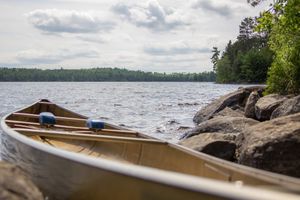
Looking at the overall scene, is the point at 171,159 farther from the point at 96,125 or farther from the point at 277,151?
the point at 96,125

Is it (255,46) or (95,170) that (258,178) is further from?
(255,46)

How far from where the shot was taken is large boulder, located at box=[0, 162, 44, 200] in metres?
4.23

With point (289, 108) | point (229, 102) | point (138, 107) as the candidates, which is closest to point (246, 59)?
point (138, 107)

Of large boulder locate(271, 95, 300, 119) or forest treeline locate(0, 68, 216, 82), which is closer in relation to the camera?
large boulder locate(271, 95, 300, 119)

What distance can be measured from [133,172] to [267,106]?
1286 cm

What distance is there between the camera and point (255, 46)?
10275cm

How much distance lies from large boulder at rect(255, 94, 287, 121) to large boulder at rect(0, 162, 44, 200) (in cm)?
1240

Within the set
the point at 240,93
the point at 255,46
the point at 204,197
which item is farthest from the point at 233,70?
the point at 204,197

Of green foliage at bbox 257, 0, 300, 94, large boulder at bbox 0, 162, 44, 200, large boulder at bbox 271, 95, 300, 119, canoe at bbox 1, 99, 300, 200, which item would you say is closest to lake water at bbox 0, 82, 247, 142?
large boulder at bbox 271, 95, 300, 119

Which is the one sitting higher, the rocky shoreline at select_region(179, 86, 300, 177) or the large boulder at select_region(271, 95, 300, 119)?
the large boulder at select_region(271, 95, 300, 119)

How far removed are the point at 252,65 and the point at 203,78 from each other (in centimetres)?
10854

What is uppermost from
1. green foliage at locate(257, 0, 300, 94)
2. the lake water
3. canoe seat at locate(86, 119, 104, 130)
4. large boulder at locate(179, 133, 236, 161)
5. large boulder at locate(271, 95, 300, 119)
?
green foliage at locate(257, 0, 300, 94)

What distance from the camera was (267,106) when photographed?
630 inches

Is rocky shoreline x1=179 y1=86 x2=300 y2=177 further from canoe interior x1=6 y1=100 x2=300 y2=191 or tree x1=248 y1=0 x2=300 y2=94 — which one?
tree x1=248 y1=0 x2=300 y2=94
